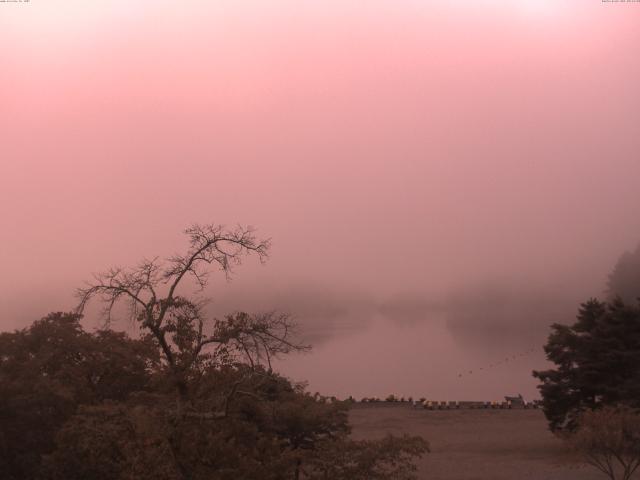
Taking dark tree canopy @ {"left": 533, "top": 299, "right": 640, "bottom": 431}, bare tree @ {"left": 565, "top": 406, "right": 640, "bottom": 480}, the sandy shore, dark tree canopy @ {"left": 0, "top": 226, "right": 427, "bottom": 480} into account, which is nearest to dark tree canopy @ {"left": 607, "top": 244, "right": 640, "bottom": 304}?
the sandy shore

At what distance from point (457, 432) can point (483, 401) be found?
10075 millimetres

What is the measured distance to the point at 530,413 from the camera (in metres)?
39.5

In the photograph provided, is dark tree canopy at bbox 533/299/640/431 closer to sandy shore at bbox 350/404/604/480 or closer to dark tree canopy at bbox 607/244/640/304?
sandy shore at bbox 350/404/604/480

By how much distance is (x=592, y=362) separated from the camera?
2812 centimetres

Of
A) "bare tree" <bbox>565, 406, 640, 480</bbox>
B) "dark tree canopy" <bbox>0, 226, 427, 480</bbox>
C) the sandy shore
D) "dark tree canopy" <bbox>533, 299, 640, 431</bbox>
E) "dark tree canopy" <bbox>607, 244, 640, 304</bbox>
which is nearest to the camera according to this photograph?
"dark tree canopy" <bbox>0, 226, 427, 480</bbox>

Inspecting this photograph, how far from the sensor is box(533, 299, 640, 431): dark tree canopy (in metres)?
27.6

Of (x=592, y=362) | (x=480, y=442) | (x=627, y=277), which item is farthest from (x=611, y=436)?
(x=627, y=277)

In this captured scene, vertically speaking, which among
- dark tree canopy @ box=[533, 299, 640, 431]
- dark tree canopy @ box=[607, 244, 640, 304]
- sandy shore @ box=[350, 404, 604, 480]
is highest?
dark tree canopy @ box=[607, 244, 640, 304]

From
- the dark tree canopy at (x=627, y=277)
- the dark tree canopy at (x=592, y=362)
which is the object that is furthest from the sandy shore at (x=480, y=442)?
the dark tree canopy at (x=627, y=277)

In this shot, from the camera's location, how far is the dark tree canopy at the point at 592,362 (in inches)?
1087

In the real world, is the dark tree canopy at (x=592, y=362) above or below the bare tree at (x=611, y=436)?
above

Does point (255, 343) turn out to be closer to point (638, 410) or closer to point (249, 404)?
point (249, 404)

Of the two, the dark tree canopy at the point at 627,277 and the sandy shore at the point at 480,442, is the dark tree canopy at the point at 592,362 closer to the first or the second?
the sandy shore at the point at 480,442

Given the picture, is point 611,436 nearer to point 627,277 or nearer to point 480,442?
point 480,442
